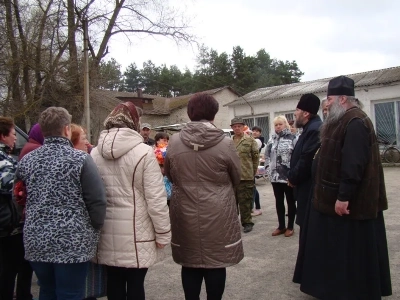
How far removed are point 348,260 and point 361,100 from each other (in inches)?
633

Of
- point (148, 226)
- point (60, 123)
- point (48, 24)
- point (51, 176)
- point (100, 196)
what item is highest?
point (48, 24)

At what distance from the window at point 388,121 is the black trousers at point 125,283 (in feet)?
54.6

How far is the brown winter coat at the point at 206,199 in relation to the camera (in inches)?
109

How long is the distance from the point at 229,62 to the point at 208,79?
12.1 ft

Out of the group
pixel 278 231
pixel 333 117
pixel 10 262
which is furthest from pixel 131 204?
pixel 278 231

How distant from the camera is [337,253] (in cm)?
317

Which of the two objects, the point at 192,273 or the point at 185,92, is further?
the point at 185,92

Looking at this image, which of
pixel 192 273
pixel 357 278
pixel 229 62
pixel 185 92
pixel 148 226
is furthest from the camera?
pixel 185 92

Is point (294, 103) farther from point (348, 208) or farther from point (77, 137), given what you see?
point (77, 137)

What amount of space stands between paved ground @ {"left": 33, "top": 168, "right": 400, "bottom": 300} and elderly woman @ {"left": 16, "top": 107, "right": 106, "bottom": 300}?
1412mm

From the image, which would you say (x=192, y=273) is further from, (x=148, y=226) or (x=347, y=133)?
(x=347, y=133)

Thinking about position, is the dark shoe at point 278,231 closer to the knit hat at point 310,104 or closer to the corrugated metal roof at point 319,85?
the knit hat at point 310,104

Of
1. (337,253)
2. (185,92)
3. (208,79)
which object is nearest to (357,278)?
(337,253)

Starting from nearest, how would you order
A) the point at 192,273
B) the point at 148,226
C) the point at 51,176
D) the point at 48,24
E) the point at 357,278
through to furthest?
the point at 51,176, the point at 148,226, the point at 192,273, the point at 357,278, the point at 48,24
